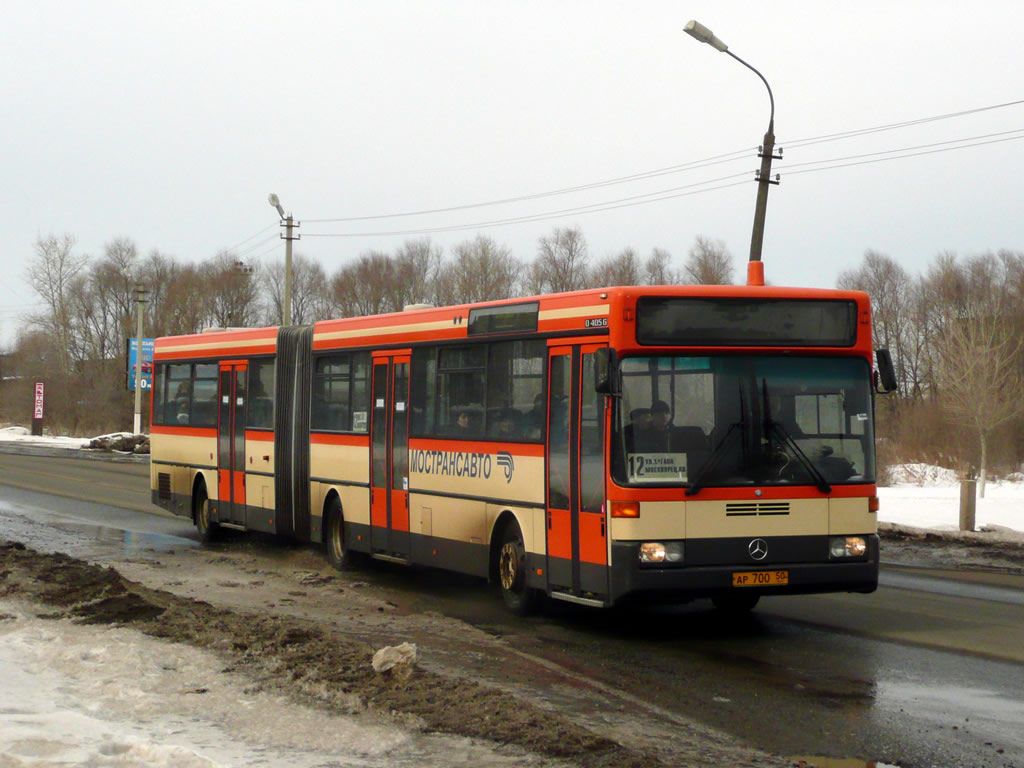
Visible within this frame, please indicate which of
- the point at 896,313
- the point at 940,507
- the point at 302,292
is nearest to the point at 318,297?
the point at 302,292

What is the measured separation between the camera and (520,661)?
9.13 meters

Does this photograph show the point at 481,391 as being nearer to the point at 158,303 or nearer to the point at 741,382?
the point at 741,382

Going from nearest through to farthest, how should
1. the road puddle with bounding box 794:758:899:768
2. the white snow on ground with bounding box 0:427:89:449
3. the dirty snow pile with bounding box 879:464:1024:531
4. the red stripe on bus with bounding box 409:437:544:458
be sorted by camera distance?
1. the road puddle with bounding box 794:758:899:768
2. the red stripe on bus with bounding box 409:437:544:458
3. the dirty snow pile with bounding box 879:464:1024:531
4. the white snow on ground with bounding box 0:427:89:449

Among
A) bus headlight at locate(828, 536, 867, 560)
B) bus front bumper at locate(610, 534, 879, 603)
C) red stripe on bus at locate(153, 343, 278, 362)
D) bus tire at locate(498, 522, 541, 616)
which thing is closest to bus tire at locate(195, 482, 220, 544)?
red stripe on bus at locate(153, 343, 278, 362)

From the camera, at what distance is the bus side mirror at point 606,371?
975cm

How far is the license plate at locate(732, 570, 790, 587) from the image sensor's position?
32.2 ft

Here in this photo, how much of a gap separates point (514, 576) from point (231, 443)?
7.29m

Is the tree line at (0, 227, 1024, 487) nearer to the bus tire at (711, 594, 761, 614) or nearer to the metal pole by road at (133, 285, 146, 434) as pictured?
the metal pole by road at (133, 285, 146, 434)

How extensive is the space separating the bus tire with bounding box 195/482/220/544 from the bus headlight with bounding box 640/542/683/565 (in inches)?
391

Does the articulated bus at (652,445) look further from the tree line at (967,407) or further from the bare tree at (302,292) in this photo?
the bare tree at (302,292)

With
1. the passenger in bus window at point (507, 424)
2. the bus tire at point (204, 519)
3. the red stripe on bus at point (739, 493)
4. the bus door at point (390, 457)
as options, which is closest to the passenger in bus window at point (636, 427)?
the red stripe on bus at point (739, 493)

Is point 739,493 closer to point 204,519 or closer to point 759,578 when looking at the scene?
point 759,578

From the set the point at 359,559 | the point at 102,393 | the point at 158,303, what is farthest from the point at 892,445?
the point at 158,303

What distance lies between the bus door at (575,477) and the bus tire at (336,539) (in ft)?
15.2
